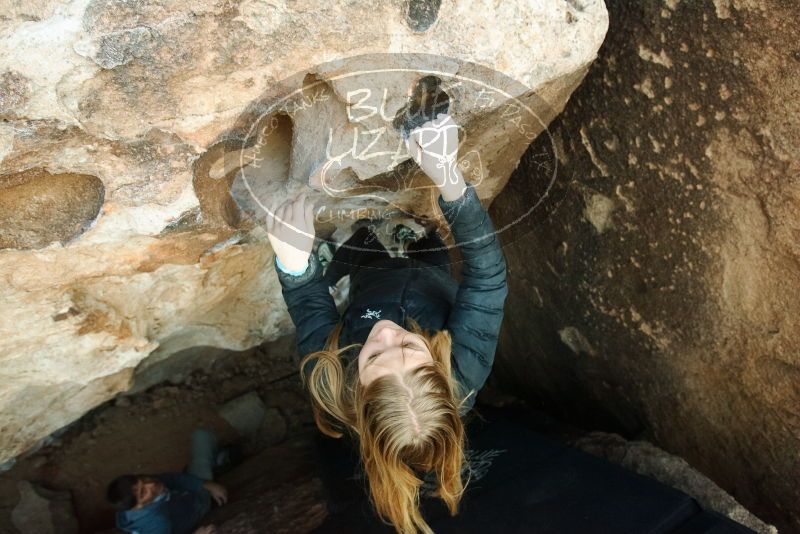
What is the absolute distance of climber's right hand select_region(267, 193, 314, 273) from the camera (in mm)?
1188

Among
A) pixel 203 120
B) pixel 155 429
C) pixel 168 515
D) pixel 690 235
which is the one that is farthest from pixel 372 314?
pixel 155 429

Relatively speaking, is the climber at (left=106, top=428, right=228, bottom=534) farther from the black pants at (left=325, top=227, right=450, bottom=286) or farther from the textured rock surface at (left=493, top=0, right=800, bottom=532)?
the textured rock surface at (left=493, top=0, right=800, bottom=532)

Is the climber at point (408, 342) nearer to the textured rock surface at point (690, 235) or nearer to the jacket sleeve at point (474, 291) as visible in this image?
the jacket sleeve at point (474, 291)

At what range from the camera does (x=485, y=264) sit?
1224mm

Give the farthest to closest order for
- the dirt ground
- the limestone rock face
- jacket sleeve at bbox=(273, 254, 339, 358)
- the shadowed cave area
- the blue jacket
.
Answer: the dirt ground, the blue jacket, jacket sleeve at bbox=(273, 254, 339, 358), the shadowed cave area, the limestone rock face

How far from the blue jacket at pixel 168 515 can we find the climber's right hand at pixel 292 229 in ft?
3.01

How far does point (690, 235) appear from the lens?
127 centimetres

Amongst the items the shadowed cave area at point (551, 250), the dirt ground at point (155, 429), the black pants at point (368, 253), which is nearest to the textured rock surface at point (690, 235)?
the shadowed cave area at point (551, 250)

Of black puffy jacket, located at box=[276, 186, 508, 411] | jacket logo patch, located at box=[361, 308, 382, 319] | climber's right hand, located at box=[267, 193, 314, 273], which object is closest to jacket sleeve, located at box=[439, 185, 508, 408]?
black puffy jacket, located at box=[276, 186, 508, 411]

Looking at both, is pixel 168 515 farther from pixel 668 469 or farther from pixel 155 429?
pixel 668 469

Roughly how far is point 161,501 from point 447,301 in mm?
1039

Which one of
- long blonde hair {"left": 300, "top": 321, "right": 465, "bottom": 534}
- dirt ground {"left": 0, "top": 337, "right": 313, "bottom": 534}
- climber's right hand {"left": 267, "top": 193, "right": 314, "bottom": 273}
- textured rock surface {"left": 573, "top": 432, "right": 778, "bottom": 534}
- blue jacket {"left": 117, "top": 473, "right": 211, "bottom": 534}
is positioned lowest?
dirt ground {"left": 0, "top": 337, "right": 313, "bottom": 534}

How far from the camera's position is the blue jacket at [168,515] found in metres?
1.73

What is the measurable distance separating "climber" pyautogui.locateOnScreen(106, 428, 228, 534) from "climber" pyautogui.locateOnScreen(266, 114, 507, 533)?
64 centimetres
